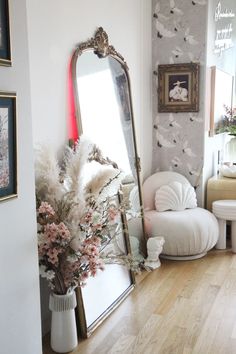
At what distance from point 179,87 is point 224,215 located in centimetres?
130

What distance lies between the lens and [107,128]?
294 centimetres

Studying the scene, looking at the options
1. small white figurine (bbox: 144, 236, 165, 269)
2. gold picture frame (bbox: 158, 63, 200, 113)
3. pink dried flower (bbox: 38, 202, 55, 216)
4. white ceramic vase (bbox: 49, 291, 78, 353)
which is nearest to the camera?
pink dried flower (bbox: 38, 202, 55, 216)

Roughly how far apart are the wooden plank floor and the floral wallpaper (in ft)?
3.33

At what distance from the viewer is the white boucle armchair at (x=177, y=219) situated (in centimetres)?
338

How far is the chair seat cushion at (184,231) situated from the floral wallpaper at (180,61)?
0.54 meters

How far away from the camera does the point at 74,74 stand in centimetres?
249

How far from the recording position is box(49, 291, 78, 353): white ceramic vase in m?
2.16

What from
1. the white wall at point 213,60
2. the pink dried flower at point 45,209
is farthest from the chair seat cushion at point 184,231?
the pink dried flower at point 45,209

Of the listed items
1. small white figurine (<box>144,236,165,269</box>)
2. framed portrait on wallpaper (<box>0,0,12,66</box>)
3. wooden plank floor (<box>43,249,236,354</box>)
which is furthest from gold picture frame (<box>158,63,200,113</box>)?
framed portrait on wallpaper (<box>0,0,12,66</box>)

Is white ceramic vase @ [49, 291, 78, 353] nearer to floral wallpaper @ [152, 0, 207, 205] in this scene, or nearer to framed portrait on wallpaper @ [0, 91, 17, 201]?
framed portrait on wallpaper @ [0, 91, 17, 201]

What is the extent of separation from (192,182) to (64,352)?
7.34 ft

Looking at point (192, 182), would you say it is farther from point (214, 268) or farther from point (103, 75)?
point (103, 75)

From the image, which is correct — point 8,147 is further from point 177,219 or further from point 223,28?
point 223,28

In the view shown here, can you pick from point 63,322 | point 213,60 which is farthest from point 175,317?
point 213,60
